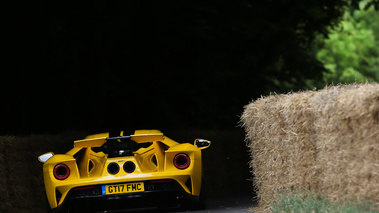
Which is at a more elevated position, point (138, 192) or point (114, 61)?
point (114, 61)

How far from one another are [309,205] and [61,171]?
3.76 metres

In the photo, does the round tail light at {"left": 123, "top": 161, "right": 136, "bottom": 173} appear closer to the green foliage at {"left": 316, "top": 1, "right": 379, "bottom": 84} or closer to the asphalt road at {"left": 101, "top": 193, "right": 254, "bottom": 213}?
the asphalt road at {"left": 101, "top": 193, "right": 254, "bottom": 213}

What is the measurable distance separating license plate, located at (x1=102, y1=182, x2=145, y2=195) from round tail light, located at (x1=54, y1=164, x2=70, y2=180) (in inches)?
23.8

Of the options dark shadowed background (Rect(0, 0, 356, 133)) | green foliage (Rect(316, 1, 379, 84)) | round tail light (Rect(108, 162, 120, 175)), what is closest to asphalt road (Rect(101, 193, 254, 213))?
round tail light (Rect(108, 162, 120, 175))

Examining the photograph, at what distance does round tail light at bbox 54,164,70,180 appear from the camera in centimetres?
1150

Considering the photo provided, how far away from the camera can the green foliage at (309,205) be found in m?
8.35

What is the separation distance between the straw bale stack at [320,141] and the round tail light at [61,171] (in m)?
2.82

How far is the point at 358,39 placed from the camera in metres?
60.5

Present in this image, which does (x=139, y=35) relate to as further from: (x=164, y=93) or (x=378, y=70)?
(x=378, y=70)

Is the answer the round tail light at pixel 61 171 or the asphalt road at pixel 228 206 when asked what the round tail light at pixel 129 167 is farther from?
the asphalt road at pixel 228 206

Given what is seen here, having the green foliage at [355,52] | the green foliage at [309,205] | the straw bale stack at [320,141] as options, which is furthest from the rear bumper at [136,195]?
the green foliage at [355,52]

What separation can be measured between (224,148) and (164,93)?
612cm

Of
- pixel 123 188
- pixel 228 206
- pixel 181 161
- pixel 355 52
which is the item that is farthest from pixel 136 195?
pixel 355 52

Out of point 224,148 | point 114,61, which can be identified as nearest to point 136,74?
point 114,61
